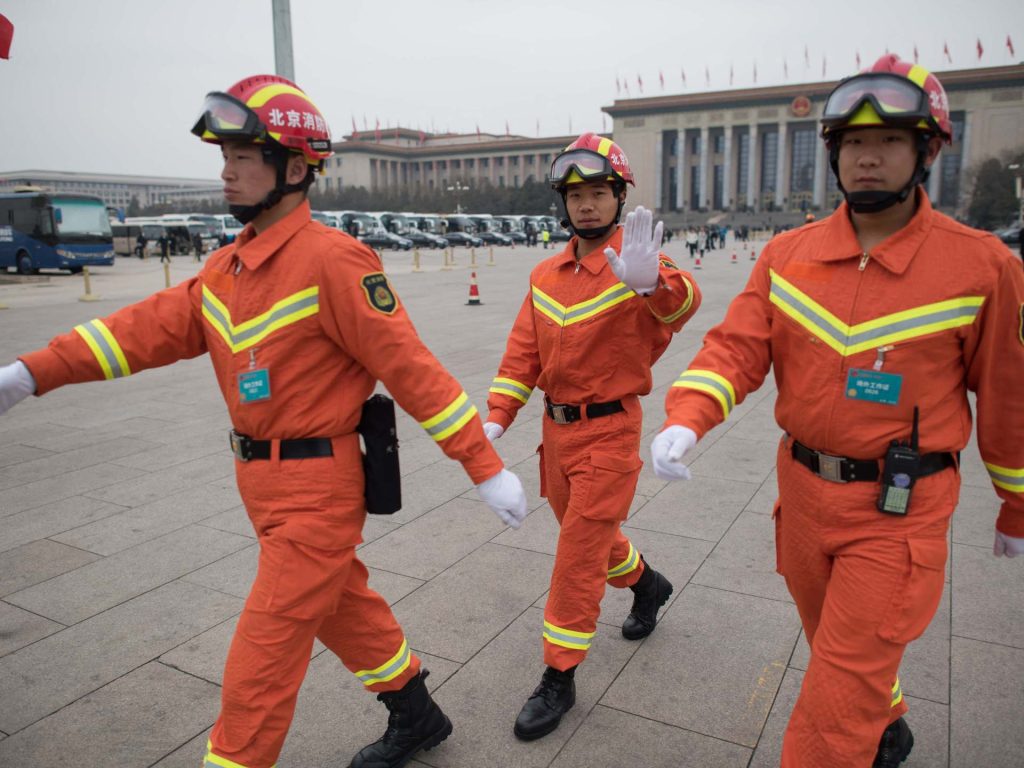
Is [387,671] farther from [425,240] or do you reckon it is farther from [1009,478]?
[425,240]

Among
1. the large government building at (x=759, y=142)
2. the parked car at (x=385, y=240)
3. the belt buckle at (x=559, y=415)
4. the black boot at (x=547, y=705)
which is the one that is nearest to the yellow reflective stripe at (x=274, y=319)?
the belt buckle at (x=559, y=415)

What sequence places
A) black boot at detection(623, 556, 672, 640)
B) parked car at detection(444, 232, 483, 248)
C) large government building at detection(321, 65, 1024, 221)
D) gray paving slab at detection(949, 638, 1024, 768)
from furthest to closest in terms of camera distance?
1. large government building at detection(321, 65, 1024, 221)
2. parked car at detection(444, 232, 483, 248)
3. black boot at detection(623, 556, 672, 640)
4. gray paving slab at detection(949, 638, 1024, 768)

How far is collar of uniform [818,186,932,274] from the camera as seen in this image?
2.23m

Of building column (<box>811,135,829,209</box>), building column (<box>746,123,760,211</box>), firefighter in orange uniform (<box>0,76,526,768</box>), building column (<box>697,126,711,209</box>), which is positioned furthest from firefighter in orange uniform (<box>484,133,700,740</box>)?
building column (<box>811,135,829,209</box>)

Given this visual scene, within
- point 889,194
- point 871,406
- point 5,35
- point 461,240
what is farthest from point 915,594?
point 461,240

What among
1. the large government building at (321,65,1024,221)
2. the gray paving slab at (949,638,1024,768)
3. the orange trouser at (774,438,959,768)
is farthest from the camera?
the large government building at (321,65,1024,221)

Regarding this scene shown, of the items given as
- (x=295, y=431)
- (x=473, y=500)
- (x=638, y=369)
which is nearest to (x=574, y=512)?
(x=638, y=369)

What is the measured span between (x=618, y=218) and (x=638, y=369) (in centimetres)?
68

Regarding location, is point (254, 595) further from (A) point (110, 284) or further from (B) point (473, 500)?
(A) point (110, 284)

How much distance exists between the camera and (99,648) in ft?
11.6

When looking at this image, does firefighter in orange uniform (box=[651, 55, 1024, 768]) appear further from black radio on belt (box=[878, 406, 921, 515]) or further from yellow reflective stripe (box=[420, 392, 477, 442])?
yellow reflective stripe (box=[420, 392, 477, 442])

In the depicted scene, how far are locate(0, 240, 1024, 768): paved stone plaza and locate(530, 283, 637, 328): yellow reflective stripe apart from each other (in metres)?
1.47

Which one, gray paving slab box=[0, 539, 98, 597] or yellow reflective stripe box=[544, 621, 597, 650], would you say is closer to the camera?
yellow reflective stripe box=[544, 621, 597, 650]

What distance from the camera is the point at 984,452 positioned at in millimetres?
2375
